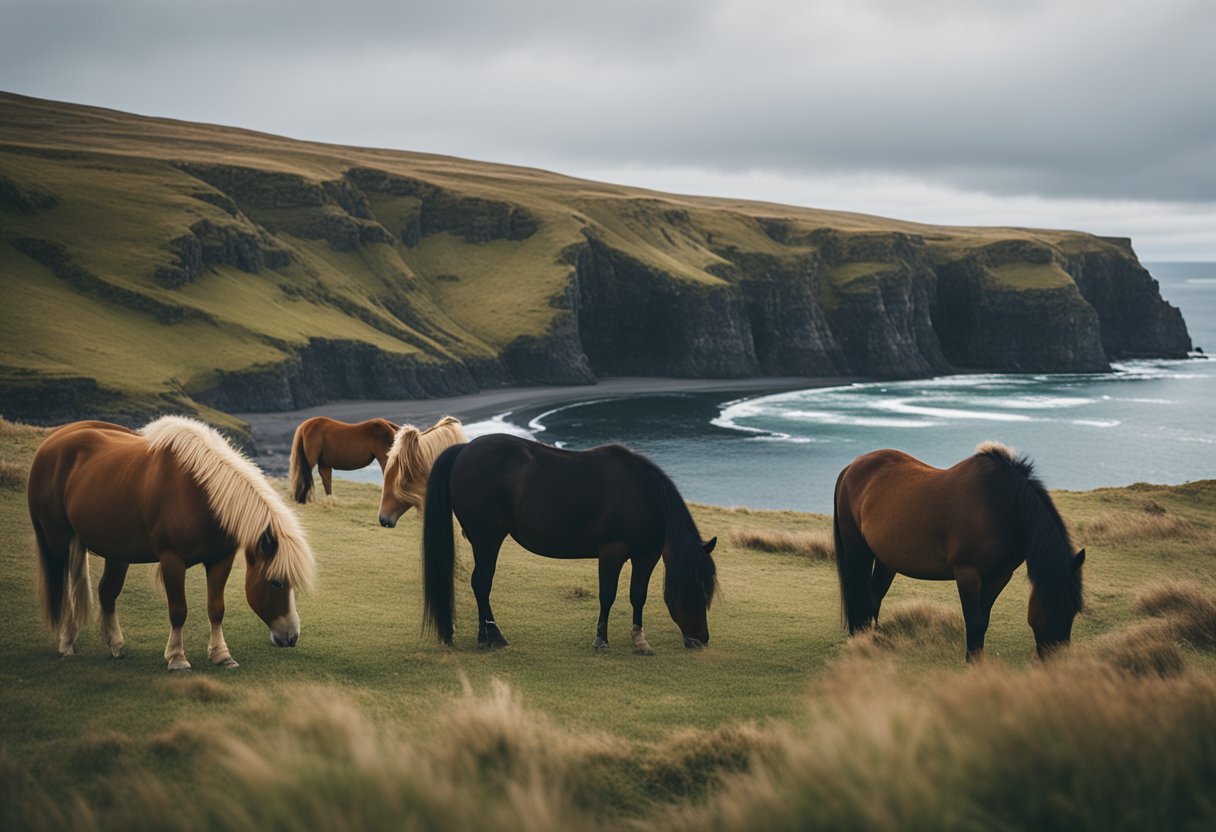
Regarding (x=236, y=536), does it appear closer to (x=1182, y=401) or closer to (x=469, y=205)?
(x=1182, y=401)

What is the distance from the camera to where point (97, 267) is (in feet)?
304

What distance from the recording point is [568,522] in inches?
383

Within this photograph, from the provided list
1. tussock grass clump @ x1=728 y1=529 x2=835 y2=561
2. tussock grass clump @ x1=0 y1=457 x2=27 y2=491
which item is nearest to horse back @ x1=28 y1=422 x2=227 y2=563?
tussock grass clump @ x1=0 y1=457 x2=27 y2=491

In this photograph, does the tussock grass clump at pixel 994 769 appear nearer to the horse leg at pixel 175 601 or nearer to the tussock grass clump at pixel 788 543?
the horse leg at pixel 175 601

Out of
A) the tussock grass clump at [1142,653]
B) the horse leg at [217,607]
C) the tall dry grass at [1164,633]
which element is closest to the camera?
the tussock grass clump at [1142,653]

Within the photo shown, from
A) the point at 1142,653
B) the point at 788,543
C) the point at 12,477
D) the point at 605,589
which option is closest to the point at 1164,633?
the point at 1142,653

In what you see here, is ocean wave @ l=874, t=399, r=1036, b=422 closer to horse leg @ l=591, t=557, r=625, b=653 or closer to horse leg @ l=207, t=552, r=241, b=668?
horse leg @ l=591, t=557, r=625, b=653

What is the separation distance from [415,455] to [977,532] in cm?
784

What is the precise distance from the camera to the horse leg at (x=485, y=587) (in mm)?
10000

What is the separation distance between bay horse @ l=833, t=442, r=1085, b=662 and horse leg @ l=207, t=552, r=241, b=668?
6.68 metres

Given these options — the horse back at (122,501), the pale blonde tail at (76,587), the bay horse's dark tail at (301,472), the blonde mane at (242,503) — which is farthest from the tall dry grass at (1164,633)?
the bay horse's dark tail at (301,472)

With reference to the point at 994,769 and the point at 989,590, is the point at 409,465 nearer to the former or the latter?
the point at 989,590

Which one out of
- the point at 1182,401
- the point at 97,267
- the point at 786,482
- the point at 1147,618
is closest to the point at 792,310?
the point at 1182,401

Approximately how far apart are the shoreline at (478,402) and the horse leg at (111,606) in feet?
170
